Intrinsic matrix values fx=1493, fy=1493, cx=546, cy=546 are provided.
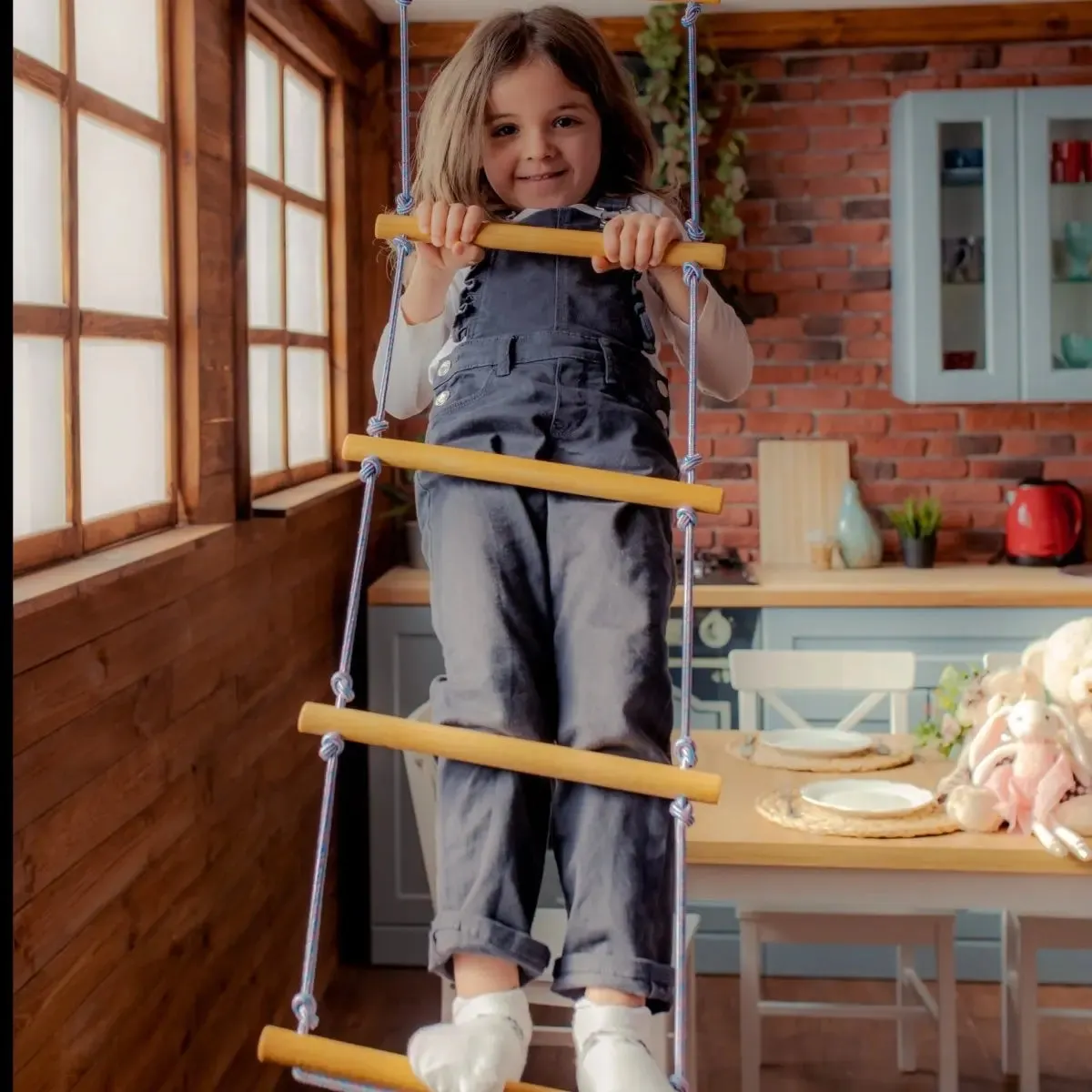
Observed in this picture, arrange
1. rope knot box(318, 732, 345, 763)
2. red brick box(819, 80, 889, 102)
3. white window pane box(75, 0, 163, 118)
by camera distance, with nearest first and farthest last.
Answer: rope knot box(318, 732, 345, 763) → white window pane box(75, 0, 163, 118) → red brick box(819, 80, 889, 102)

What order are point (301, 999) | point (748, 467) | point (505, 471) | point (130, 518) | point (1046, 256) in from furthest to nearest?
point (748, 467) → point (1046, 256) → point (130, 518) → point (505, 471) → point (301, 999)

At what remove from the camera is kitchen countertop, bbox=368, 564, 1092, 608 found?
367cm

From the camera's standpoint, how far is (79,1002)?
2.15 meters

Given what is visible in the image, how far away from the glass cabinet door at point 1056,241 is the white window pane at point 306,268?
1.80m

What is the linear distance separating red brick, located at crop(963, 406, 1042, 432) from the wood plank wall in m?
1.76

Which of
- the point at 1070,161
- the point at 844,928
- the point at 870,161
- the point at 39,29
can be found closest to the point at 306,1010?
A: the point at 39,29

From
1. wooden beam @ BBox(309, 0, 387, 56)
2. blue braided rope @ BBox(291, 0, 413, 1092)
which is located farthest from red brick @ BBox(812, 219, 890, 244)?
blue braided rope @ BBox(291, 0, 413, 1092)

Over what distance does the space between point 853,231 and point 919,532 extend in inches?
34.1

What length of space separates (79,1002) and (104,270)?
3.72 feet

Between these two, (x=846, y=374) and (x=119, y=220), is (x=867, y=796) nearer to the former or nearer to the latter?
(x=119, y=220)

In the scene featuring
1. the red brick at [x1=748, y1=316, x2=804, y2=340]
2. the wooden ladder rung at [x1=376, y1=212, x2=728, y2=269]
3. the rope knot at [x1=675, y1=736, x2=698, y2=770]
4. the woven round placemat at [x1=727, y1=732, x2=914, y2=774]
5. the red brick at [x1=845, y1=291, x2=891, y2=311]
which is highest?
the red brick at [x1=845, y1=291, x2=891, y2=311]

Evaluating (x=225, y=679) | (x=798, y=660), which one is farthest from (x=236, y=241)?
(x=798, y=660)

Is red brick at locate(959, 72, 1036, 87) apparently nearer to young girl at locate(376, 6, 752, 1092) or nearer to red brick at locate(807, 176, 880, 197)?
A: red brick at locate(807, 176, 880, 197)

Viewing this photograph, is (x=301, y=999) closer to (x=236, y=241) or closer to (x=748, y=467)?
(x=236, y=241)
